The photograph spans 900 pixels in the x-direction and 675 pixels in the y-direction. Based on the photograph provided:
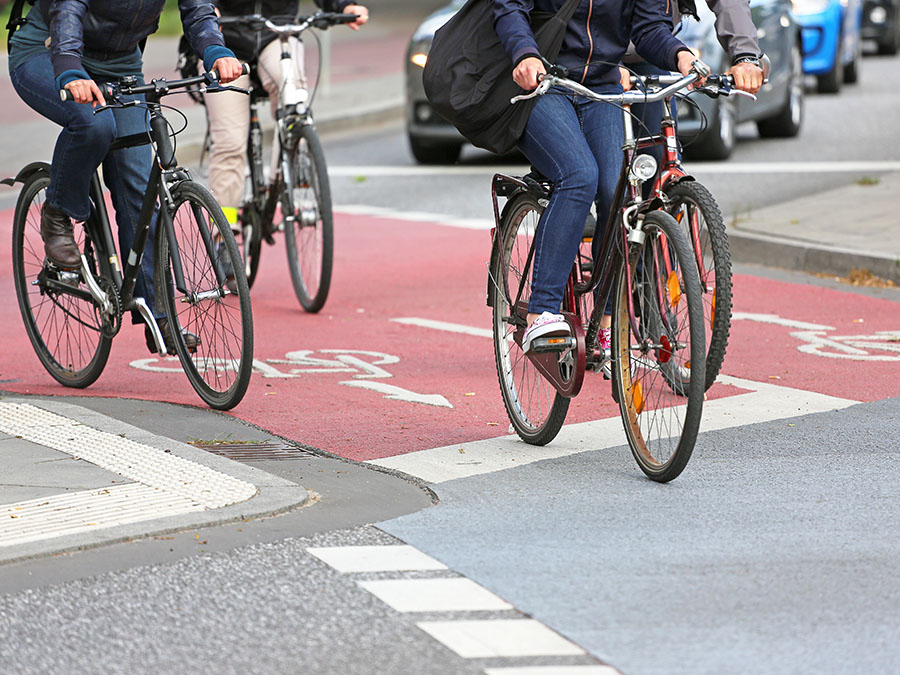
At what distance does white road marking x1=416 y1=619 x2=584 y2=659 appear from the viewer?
12.3 feet

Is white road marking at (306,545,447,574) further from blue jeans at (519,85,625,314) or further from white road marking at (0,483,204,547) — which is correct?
blue jeans at (519,85,625,314)

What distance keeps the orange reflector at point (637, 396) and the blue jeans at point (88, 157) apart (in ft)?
7.16

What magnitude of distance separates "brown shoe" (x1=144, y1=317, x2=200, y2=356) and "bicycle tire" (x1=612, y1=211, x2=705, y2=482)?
184 centimetres

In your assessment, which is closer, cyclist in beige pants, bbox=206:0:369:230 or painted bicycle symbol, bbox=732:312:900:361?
painted bicycle symbol, bbox=732:312:900:361

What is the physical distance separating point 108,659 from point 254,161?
5582 millimetres

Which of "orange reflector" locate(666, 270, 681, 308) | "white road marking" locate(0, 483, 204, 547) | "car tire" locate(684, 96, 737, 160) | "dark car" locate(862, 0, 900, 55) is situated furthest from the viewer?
"dark car" locate(862, 0, 900, 55)

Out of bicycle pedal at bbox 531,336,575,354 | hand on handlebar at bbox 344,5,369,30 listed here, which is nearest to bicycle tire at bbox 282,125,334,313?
hand on handlebar at bbox 344,5,369,30

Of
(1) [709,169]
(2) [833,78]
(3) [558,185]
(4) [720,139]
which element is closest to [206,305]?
(3) [558,185]

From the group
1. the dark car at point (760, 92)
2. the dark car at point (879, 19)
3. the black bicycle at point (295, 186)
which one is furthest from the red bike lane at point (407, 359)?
the dark car at point (879, 19)

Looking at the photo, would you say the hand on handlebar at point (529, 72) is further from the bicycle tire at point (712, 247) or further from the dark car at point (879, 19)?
the dark car at point (879, 19)

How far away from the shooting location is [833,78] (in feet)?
70.0

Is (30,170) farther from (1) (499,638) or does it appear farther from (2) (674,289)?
(1) (499,638)

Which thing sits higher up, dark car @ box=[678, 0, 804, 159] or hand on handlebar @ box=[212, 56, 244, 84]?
hand on handlebar @ box=[212, 56, 244, 84]

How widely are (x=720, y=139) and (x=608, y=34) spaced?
30.5 feet
